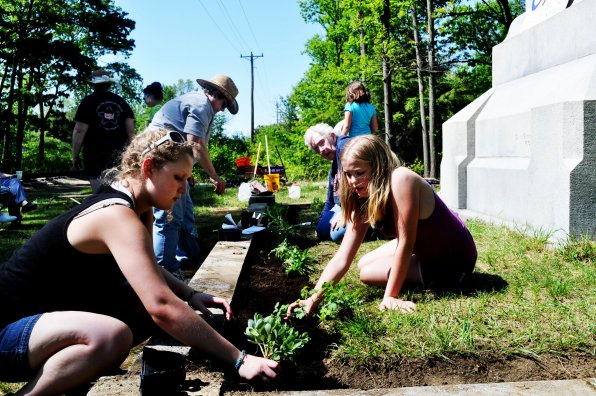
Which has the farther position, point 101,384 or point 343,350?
point 343,350

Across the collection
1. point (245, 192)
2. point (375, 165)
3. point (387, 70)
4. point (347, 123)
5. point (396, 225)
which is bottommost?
point (245, 192)

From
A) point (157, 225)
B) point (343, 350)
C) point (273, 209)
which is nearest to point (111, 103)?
point (157, 225)

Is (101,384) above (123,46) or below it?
below

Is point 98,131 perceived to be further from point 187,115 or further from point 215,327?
point 215,327

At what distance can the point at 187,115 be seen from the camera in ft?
14.3

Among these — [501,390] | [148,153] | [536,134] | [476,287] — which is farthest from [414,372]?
[536,134]

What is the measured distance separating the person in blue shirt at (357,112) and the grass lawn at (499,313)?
2.92 m

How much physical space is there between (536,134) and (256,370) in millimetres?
3916

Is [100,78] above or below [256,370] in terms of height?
above

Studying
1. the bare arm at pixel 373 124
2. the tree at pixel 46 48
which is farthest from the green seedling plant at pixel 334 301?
the tree at pixel 46 48

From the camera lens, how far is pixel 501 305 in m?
3.05

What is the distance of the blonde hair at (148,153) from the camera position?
83.8 inches

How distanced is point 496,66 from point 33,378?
695 cm

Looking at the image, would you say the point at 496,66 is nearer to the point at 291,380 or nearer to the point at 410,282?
the point at 410,282
